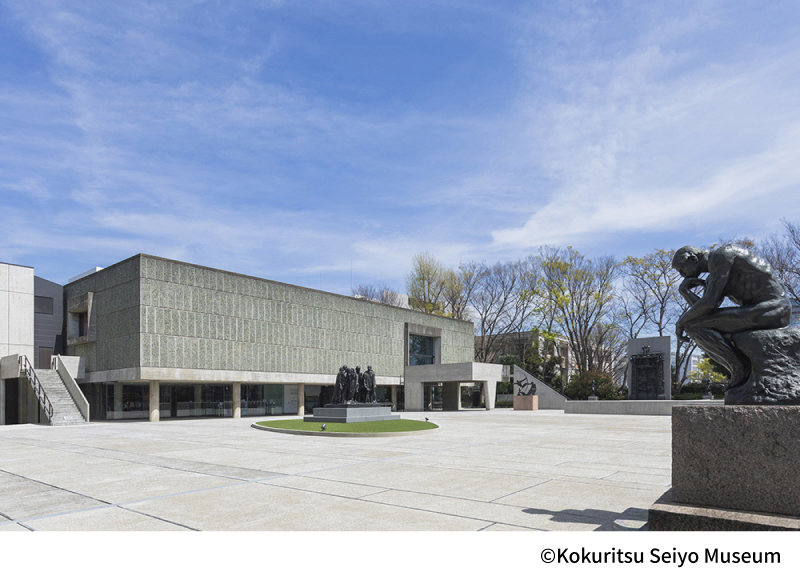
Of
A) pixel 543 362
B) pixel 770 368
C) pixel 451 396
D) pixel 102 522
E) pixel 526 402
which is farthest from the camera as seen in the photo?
pixel 543 362

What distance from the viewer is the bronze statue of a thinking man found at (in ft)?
20.1

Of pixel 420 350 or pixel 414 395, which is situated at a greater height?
pixel 420 350

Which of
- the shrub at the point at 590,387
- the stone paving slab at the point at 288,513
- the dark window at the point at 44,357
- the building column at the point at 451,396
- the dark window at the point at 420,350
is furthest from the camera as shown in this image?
the dark window at the point at 420,350

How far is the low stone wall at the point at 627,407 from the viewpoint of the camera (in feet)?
116

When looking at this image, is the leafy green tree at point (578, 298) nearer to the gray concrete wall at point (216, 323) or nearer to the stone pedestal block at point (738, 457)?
the gray concrete wall at point (216, 323)

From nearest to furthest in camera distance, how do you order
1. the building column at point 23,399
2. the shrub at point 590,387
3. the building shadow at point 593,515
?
the building shadow at point 593,515 < the building column at point 23,399 < the shrub at point 590,387

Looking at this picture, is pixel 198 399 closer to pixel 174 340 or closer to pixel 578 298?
pixel 174 340

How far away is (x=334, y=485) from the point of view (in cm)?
967

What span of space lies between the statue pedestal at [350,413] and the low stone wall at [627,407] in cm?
1757

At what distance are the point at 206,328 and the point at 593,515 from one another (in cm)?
3428

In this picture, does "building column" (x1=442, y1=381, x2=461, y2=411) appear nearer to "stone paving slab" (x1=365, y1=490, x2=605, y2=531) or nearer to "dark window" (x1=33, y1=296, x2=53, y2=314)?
"dark window" (x1=33, y1=296, x2=53, y2=314)

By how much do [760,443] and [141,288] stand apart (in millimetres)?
34883

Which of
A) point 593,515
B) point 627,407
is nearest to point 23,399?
point 627,407

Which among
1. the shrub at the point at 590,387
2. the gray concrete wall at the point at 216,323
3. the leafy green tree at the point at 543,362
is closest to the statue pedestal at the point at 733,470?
the gray concrete wall at the point at 216,323
